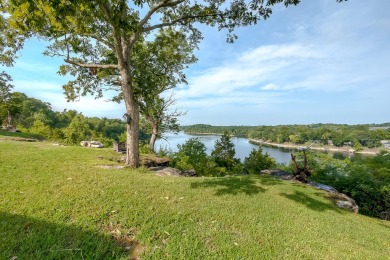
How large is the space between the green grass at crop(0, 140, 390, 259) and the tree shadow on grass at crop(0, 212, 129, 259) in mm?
13

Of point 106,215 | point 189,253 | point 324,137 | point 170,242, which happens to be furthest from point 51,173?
point 324,137

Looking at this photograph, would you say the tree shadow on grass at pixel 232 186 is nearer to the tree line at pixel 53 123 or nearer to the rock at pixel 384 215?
the tree line at pixel 53 123

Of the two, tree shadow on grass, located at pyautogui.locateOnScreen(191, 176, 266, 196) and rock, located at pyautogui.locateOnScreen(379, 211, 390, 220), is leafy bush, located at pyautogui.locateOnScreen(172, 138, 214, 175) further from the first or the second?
rock, located at pyautogui.locateOnScreen(379, 211, 390, 220)

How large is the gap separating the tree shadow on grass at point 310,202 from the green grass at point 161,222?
0.18 ft

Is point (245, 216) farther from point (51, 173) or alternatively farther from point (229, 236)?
point (51, 173)


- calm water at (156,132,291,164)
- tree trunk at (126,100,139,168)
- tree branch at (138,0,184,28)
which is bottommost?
calm water at (156,132,291,164)

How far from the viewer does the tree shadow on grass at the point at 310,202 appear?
5.96m

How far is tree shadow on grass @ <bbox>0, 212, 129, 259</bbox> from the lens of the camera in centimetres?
291

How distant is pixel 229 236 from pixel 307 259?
122 centimetres

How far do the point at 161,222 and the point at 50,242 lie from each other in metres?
1.67

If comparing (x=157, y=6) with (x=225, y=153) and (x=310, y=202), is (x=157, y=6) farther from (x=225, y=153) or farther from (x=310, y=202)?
(x=225, y=153)

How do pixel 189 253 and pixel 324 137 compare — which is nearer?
pixel 189 253

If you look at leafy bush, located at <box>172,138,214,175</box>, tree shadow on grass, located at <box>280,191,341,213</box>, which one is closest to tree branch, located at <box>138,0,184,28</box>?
tree shadow on grass, located at <box>280,191,341,213</box>

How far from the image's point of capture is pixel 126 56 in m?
8.02
